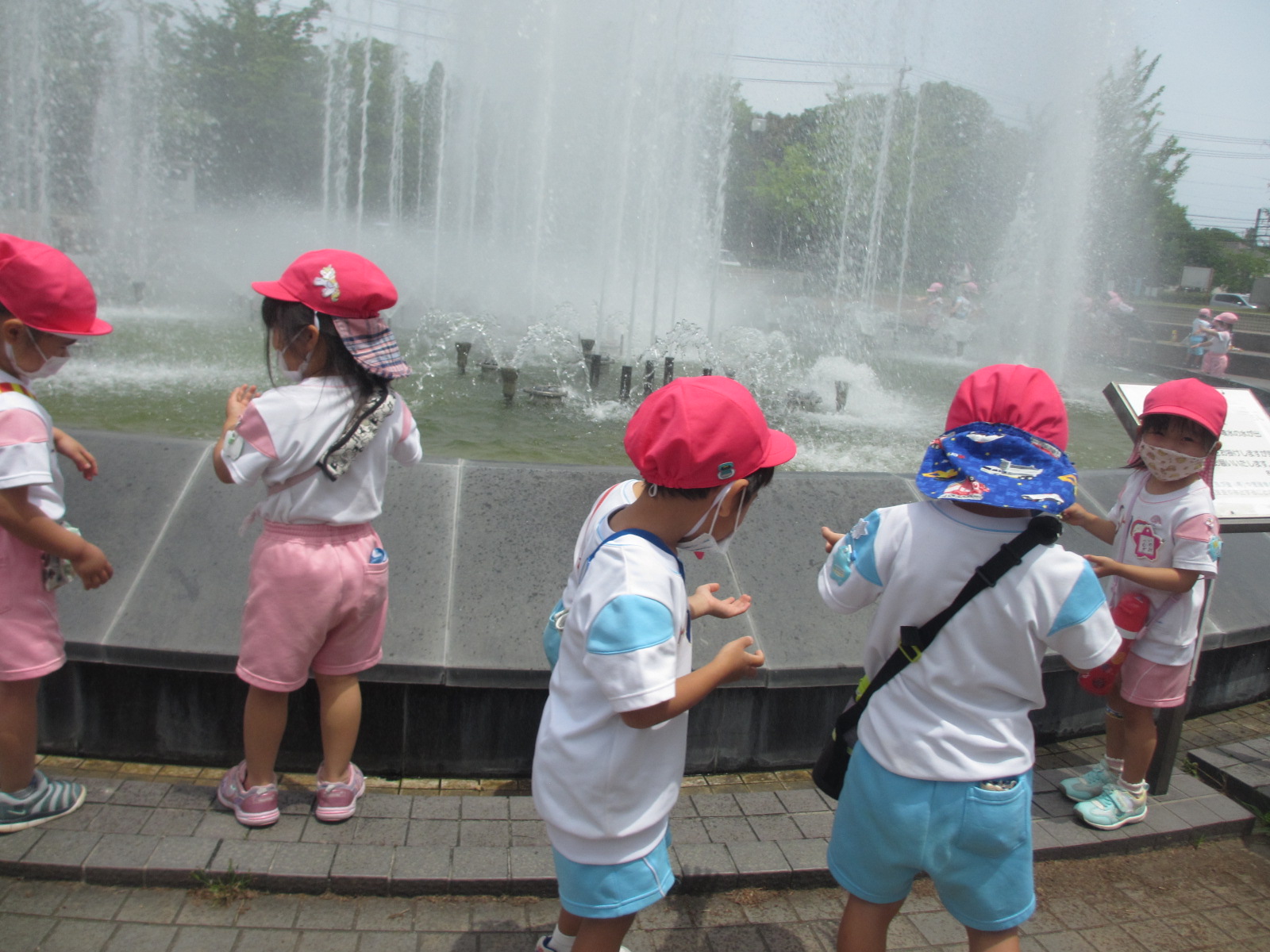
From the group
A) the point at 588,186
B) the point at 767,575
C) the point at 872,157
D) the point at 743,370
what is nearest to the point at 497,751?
the point at 767,575

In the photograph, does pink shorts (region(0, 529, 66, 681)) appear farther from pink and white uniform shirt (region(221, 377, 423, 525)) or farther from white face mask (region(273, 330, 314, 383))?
white face mask (region(273, 330, 314, 383))

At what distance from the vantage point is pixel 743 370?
31.8ft

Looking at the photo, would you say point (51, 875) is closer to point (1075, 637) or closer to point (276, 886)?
point (276, 886)

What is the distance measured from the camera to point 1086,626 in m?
1.97

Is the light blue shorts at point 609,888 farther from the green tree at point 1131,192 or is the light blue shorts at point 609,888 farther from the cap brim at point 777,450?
the green tree at point 1131,192

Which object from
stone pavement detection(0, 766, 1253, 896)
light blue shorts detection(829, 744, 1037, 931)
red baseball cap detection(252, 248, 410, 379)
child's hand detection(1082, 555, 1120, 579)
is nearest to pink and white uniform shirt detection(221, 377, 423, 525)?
red baseball cap detection(252, 248, 410, 379)

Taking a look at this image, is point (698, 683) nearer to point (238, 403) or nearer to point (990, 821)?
point (990, 821)

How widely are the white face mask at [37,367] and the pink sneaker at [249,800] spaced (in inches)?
48.0

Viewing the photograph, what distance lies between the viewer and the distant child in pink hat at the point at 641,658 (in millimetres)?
1748

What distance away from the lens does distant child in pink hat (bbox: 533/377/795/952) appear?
1.75m

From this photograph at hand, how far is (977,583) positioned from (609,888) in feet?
3.07

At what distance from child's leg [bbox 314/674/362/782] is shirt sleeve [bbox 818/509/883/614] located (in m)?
1.44

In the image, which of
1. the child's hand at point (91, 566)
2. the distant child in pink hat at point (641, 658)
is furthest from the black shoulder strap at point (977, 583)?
the child's hand at point (91, 566)

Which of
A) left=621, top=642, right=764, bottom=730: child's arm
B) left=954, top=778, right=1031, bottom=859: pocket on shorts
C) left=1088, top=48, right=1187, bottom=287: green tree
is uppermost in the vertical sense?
left=1088, top=48, right=1187, bottom=287: green tree
